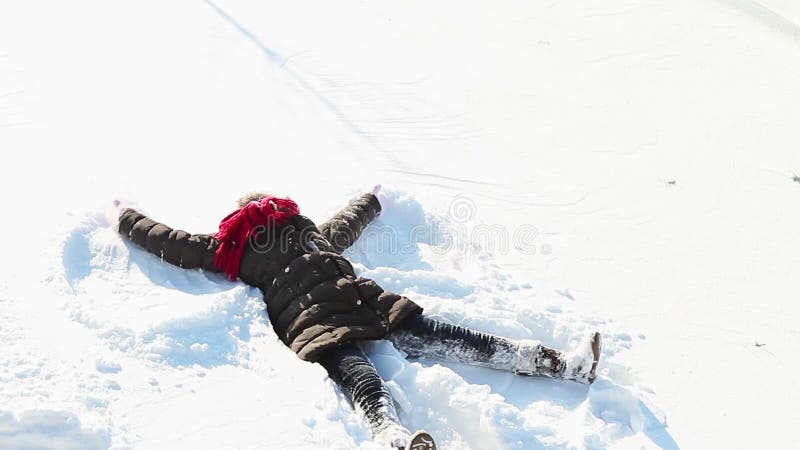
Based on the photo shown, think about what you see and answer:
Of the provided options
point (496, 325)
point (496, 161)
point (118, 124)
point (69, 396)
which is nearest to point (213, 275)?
point (69, 396)

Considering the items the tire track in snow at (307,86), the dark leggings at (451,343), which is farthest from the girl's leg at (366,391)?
the tire track in snow at (307,86)

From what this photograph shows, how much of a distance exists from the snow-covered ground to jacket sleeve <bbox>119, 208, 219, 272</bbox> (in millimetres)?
55

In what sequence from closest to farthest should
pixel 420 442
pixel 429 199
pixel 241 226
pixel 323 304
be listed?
pixel 420 442, pixel 323 304, pixel 241 226, pixel 429 199

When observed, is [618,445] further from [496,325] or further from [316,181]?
[316,181]

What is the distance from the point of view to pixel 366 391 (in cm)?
318

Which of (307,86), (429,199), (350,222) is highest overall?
(307,86)

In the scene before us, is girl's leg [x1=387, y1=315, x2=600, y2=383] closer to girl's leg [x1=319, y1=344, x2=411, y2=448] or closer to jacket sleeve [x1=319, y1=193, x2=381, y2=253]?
girl's leg [x1=319, y1=344, x2=411, y2=448]

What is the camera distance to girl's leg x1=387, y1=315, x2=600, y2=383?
360cm

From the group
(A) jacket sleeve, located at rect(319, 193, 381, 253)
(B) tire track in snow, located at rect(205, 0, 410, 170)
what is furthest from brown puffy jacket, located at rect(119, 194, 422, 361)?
(B) tire track in snow, located at rect(205, 0, 410, 170)

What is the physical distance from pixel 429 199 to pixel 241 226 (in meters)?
1.59

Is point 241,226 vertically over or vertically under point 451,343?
over

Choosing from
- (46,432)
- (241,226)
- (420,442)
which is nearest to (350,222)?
(241,226)

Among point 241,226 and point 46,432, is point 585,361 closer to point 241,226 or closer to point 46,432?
point 241,226

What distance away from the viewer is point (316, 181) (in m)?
5.02
